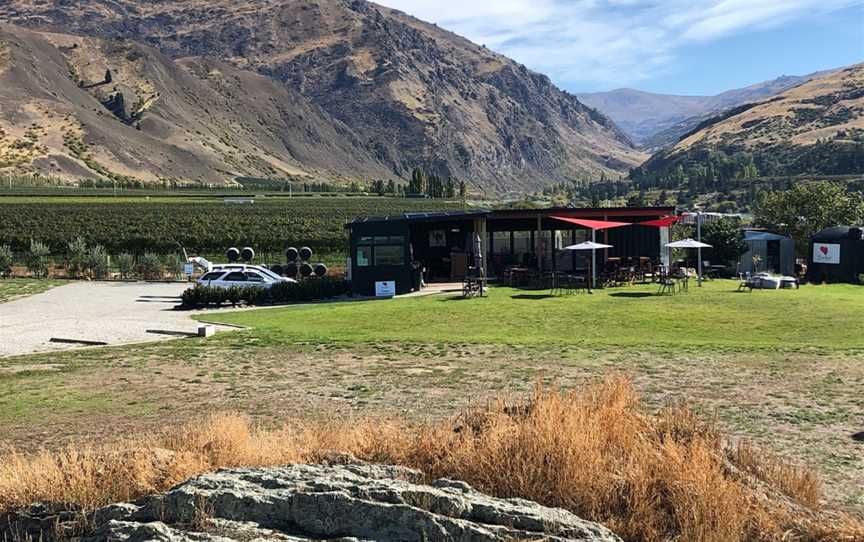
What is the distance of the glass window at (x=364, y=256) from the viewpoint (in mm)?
27547

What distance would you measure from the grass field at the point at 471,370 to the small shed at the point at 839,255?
11.3 meters

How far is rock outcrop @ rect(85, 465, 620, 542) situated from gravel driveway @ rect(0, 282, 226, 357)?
478 inches

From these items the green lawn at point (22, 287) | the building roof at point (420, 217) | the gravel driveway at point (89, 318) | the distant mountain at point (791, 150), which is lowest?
the gravel driveway at point (89, 318)

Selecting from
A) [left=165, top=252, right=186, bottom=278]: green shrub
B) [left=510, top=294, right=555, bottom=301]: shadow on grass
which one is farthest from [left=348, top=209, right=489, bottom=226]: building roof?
[left=165, top=252, right=186, bottom=278]: green shrub

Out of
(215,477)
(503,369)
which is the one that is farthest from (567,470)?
(503,369)

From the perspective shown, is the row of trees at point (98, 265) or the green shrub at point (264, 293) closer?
the green shrub at point (264, 293)

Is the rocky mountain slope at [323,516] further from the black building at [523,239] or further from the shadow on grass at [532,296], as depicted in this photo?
the black building at [523,239]

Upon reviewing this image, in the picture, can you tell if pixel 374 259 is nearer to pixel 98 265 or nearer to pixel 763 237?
pixel 98 265

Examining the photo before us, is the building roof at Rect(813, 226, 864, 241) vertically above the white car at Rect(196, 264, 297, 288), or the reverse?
the building roof at Rect(813, 226, 864, 241)

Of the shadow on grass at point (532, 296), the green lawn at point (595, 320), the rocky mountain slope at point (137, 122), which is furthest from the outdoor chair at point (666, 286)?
the rocky mountain slope at point (137, 122)

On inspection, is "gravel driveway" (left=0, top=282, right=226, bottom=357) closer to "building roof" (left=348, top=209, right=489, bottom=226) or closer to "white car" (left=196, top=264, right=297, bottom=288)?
"white car" (left=196, top=264, right=297, bottom=288)

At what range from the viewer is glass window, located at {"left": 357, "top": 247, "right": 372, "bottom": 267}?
27.5 metres

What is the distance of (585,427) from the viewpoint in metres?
5.87

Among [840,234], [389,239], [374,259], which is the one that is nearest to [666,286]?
[389,239]
